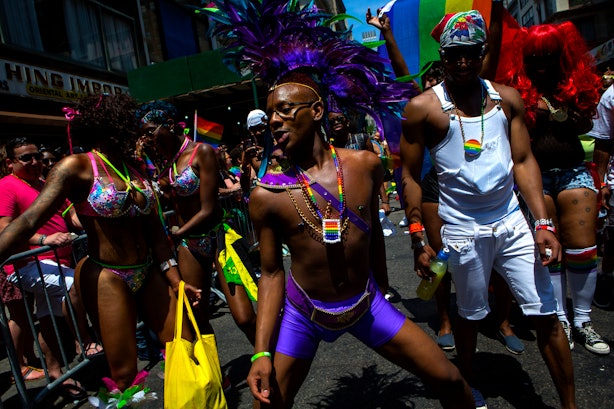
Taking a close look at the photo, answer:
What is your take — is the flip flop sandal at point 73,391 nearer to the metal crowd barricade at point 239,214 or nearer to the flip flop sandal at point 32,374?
the flip flop sandal at point 32,374

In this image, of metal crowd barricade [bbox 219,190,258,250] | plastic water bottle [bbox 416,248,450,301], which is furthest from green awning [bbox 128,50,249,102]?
plastic water bottle [bbox 416,248,450,301]

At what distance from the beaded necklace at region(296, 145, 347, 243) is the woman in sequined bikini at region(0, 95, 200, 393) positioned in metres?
1.09

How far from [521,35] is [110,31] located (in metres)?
14.0

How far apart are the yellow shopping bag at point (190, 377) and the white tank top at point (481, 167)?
60.2 inches

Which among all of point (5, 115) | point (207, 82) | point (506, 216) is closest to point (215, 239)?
point (506, 216)

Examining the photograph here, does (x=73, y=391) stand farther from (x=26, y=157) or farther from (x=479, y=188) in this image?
(x=479, y=188)

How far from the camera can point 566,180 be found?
10.9ft

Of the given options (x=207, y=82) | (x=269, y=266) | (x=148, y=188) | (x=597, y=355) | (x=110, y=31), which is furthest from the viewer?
(x=110, y=31)

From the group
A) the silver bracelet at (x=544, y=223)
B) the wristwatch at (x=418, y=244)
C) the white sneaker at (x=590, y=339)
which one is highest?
the silver bracelet at (x=544, y=223)

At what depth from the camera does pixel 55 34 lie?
12039 mm

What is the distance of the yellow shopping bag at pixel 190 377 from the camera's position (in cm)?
217

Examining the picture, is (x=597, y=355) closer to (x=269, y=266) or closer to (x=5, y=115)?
(x=269, y=266)

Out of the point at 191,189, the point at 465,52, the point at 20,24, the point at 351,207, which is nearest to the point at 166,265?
the point at 191,189

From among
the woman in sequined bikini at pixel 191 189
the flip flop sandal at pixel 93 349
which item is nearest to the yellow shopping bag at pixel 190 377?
the woman in sequined bikini at pixel 191 189
